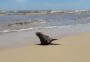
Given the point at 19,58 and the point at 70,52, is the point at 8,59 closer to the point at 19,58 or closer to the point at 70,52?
the point at 19,58

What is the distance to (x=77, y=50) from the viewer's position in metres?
8.95

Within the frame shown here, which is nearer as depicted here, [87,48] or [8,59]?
[8,59]

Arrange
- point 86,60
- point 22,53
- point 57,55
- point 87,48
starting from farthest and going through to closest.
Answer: point 87,48 < point 22,53 < point 57,55 < point 86,60

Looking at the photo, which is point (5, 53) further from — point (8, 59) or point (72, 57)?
point (72, 57)

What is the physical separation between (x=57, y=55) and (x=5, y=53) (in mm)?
1815

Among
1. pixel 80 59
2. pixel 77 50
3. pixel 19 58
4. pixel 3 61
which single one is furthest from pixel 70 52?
pixel 3 61

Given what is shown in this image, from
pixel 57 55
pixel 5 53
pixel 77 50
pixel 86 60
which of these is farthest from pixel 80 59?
pixel 5 53

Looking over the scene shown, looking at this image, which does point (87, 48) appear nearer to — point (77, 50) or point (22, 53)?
point (77, 50)

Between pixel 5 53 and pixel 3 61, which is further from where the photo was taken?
pixel 5 53

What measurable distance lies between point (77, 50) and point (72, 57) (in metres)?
1.20

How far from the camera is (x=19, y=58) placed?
307 inches

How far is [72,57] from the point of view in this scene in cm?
779

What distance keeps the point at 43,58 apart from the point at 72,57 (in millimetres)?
866

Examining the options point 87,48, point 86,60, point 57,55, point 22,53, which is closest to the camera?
point 86,60
